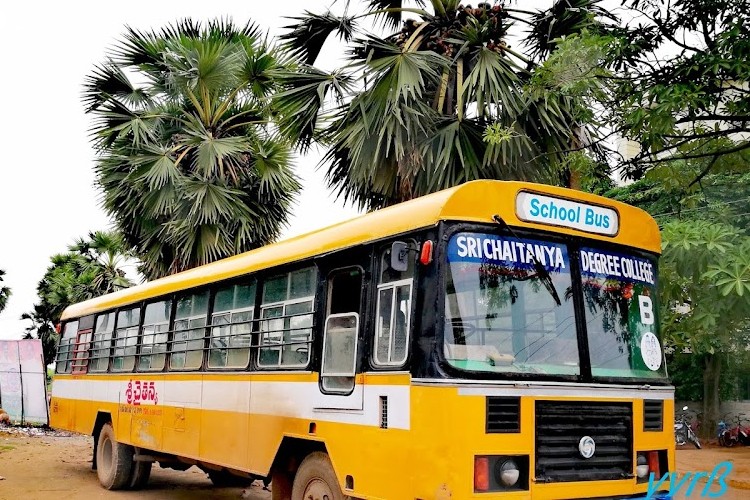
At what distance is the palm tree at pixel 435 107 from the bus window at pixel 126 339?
3.96 meters

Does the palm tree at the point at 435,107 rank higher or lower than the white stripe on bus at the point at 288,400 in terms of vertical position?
higher

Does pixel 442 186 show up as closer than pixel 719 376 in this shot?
Yes

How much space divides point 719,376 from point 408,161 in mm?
15030

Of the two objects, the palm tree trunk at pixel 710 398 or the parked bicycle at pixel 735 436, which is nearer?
the parked bicycle at pixel 735 436

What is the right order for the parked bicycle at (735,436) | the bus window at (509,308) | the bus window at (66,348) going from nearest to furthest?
the bus window at (509,308), the bus window at (66,348), the parked bicycle at (735,436)

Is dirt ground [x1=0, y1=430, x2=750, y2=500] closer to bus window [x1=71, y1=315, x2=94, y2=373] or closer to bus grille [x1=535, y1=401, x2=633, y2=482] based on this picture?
bus window [x1=71, y1=315, x2=94, y2=373]

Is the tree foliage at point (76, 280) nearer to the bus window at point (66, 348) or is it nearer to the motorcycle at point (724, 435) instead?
the bus window at point (66, 348)

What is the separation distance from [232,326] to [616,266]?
13.5 feet

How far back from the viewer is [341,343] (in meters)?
6.45

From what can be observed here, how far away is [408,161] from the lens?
38.3ft

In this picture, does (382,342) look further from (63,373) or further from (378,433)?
(63,373)

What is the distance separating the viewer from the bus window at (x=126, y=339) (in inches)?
442

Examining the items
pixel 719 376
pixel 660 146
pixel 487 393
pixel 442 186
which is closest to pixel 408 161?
pixel 442 186

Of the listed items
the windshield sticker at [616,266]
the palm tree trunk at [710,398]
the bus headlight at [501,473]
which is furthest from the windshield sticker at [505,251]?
the palm tree trunk at [710,398]
